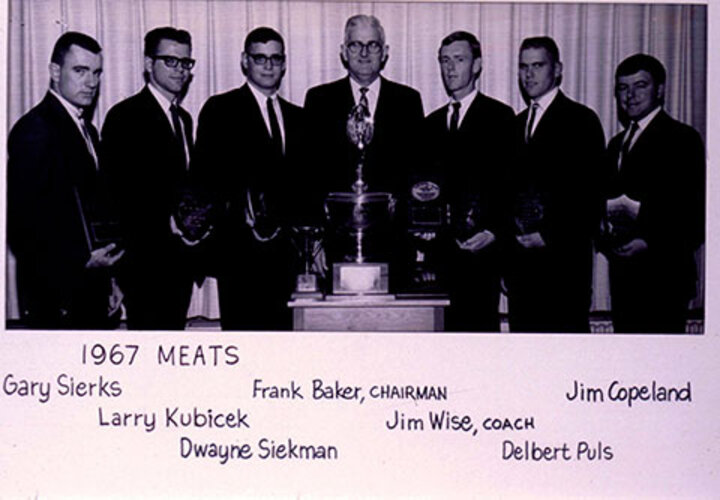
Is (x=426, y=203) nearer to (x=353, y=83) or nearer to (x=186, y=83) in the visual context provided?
(x=353, y=83)

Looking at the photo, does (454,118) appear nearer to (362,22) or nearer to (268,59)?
(362,22)

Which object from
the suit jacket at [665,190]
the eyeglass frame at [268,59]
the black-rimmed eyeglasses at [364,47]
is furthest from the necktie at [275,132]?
the suit jacket at [665,190]

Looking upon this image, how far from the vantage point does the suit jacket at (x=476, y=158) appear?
2150mm

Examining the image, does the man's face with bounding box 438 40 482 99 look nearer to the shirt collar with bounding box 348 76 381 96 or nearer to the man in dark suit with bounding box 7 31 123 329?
the shirt collar with bounding box 348 76 381 96

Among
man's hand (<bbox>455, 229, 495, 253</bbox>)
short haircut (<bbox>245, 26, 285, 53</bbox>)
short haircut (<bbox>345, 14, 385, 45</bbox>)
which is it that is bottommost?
man's hand (<bbox>455, 229, 495, 253</bbox>)

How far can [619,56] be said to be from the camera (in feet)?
6.95

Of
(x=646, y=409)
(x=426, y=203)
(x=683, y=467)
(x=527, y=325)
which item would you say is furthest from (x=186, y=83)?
(x=683, y=467)

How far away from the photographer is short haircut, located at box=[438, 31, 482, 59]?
6.93 feet

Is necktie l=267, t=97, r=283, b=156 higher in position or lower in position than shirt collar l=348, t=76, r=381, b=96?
lower

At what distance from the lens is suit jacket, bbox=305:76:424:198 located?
2.14 metres

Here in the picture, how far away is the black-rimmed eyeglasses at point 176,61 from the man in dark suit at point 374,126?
264mm

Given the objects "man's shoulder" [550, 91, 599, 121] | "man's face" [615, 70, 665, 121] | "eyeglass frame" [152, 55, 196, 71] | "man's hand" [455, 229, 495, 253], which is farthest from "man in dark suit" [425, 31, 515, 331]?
"eyeglass frame" [152, 55, 196, 71]

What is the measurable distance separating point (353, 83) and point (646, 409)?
951 millimetres

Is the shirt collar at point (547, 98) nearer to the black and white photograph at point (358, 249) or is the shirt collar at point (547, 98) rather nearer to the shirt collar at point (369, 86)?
the black and white photograph at point (358, 249)
